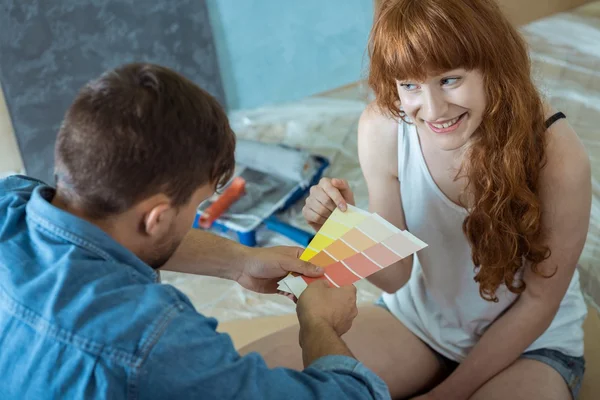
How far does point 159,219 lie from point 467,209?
2.27ft

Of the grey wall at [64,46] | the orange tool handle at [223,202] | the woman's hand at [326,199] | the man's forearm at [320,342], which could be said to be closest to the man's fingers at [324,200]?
the woman's hand at [326,199]

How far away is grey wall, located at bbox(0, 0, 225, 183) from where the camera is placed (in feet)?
8.36

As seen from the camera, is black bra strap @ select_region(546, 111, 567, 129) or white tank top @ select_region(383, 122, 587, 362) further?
white tank top @ select_region(383, 122, 587, 362)

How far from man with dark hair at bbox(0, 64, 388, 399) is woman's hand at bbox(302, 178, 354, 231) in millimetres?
403

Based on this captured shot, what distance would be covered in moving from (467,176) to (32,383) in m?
0.86

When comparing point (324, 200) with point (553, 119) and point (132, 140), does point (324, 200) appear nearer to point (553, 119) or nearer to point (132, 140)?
point (553, 119)

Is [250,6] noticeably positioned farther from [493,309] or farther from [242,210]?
[493,309]

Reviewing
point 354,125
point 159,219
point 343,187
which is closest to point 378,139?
point 343,187

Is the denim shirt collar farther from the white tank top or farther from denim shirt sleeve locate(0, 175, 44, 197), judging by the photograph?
the white tank top

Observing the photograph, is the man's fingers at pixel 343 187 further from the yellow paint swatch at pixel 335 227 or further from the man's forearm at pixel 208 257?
the man's forearm at pixel 208 257

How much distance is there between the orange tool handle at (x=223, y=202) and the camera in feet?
7.83

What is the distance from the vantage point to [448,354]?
150 centimetres

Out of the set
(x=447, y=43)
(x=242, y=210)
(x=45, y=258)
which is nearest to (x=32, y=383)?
(x=45, y=258)

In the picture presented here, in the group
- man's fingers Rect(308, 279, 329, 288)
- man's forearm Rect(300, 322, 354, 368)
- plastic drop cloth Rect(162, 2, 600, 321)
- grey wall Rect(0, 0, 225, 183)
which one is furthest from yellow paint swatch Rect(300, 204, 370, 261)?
grey wall Rect(0, 0, 225, 183)
